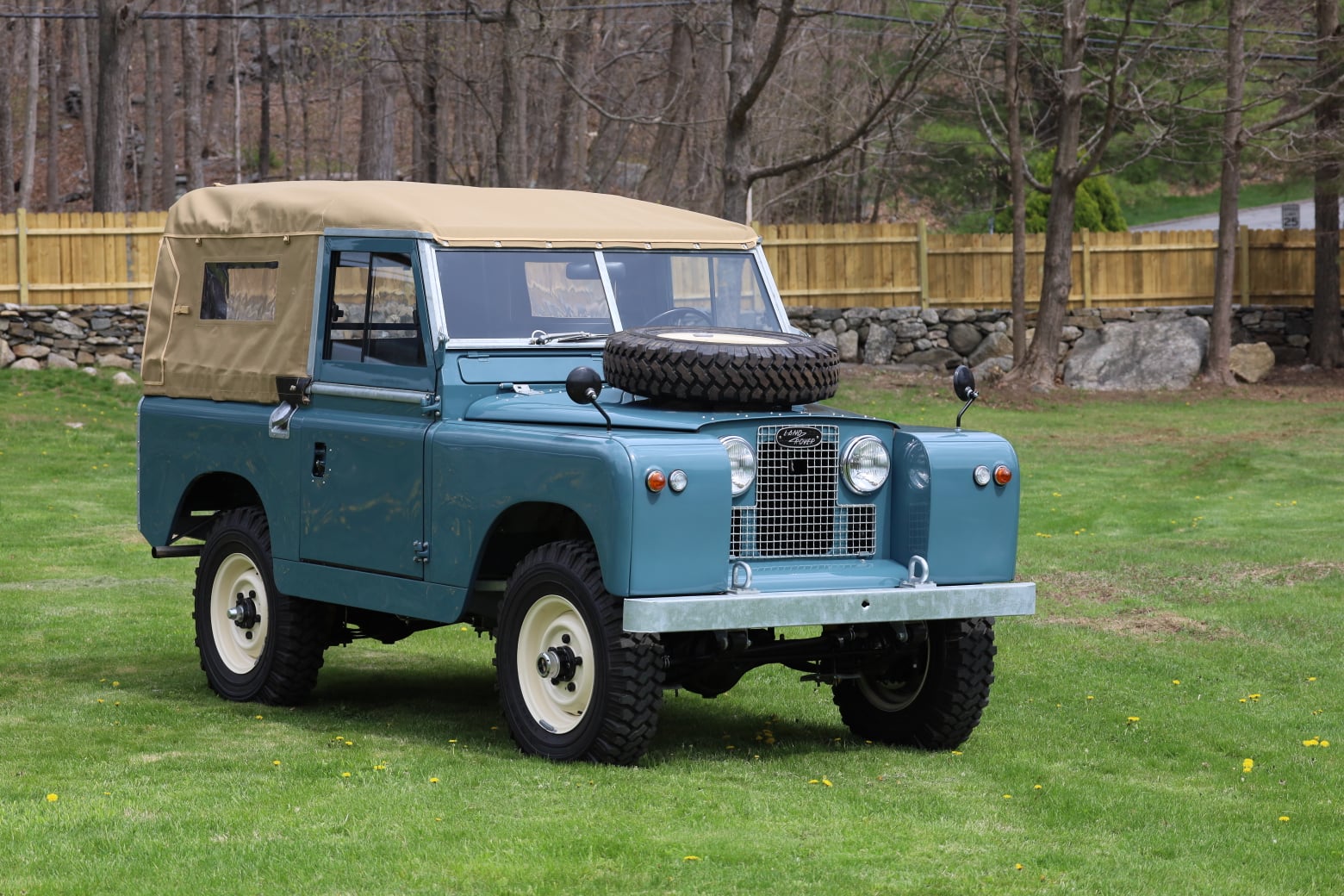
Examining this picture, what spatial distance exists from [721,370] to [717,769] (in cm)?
156

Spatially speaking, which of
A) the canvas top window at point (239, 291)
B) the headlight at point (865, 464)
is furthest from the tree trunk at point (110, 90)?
the headlight at point (865, 464)

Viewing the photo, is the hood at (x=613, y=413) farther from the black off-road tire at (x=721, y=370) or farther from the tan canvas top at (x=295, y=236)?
the tan canvas top at (x=295, y=236)

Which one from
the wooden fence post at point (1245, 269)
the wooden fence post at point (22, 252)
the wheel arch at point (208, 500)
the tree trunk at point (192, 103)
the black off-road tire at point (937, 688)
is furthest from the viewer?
the tree trunk at point (192, 103)

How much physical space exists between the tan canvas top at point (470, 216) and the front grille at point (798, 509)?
1.67 m

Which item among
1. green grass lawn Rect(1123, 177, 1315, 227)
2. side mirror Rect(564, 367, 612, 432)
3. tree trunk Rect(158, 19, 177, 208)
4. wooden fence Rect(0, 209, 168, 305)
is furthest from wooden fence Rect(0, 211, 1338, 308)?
side mirror Rect(564, 367, 612, 432)

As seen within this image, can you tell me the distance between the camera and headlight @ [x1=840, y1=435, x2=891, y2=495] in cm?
Answer: 699

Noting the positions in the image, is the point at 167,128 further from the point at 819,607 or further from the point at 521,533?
the point at 819,607

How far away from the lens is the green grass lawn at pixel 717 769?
5.38 meters

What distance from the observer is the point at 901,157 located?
1569 inches

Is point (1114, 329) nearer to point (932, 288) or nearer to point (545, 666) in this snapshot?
point (932, 288)

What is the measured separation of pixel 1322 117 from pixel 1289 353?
169 inches

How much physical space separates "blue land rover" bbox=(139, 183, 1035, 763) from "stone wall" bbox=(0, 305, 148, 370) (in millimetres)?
17646

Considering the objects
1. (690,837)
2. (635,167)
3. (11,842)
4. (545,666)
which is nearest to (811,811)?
(690,837)

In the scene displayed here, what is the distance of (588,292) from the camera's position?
8.01m
